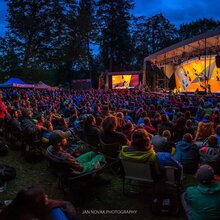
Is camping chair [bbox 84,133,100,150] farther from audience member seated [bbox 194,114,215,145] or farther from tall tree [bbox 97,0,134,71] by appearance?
tall tree [bbox 97,0,134,71]

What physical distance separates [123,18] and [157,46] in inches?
314

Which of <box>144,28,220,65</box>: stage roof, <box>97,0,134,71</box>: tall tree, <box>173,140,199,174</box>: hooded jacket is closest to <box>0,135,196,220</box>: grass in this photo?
<box>173,140,199,174</box>: hooded jacket

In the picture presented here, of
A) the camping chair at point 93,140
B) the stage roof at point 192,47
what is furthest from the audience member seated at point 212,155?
the stage roof at point 192,47

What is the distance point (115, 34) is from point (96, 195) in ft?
148

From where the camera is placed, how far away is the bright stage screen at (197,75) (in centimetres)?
1980

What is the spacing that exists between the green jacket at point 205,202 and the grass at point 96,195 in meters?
0.90

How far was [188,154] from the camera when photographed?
4.76 m

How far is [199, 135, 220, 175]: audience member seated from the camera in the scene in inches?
166

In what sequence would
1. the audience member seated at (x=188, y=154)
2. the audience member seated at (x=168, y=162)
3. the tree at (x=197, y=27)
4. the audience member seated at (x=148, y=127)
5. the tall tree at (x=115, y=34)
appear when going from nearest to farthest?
the audience member seated at (x=168, y=162)
the audience member seated at (x=188, y=154)
the audience member seated at (x=148, y=127)
the tall tree at (x=115, y=34)
the tree at (x=197, y=27)

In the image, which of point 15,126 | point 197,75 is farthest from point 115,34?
point 15,126

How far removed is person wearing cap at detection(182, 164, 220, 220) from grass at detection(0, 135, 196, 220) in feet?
2.96

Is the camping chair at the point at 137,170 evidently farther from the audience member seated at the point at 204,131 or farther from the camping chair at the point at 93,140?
the audience member seated at the point at 204,131

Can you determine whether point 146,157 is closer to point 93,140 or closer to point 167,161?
point 167,161

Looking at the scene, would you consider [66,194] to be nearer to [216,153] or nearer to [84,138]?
[84,138]
